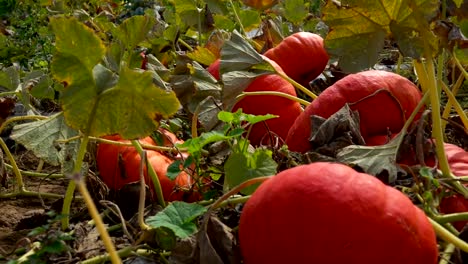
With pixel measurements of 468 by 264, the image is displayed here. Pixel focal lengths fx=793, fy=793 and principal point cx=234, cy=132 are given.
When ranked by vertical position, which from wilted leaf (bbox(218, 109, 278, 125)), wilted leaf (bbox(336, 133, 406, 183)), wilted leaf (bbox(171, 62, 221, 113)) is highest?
wilted leaf (bbox(218, 109, 278, 125))

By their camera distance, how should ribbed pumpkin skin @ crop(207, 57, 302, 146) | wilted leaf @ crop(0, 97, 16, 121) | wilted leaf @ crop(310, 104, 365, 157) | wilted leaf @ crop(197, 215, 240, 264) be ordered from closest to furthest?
wilted leaf @ crop(197, 215, 240, 264), wilted leaf @ crop(310, 104, 365, 157), ribbed pumpkin skin @ crop(207, 57, 302, 146), wilted leaf @ crop(0, 97, 16, 121)

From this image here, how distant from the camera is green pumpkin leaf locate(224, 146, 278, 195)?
153 centimetres

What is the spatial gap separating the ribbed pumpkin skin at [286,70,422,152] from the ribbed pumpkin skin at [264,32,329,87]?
0.66 metres

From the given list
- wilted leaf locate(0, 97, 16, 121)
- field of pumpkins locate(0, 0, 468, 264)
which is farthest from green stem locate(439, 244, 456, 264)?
wilted leaf locate(0, 97, 16, 121)

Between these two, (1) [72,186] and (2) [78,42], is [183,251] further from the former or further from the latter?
(2) [78,42]

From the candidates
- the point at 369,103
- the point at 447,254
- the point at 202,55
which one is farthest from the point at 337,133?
the point at 202,55

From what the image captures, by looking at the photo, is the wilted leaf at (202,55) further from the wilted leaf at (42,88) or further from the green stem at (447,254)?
the green stem at (447,254)

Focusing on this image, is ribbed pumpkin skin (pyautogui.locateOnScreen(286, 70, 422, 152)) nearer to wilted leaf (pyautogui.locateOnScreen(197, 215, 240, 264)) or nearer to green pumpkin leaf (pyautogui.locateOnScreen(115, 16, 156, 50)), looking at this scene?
green pumpkin leaf (pyautogui.locateOnScreen(115, 16, 156, 50))

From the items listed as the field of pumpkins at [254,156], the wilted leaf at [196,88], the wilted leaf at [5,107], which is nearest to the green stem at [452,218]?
the field of pumpkins at [254,156]

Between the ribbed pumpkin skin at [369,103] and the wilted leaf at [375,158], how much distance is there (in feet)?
0.96

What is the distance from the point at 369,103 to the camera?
1852 millimetres

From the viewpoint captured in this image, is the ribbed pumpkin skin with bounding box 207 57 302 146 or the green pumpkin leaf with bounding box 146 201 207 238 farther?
the ribbed pumpkin skin with bounding box 207 57 302 146

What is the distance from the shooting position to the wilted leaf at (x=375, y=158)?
1.46 meters

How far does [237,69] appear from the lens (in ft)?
6.88
